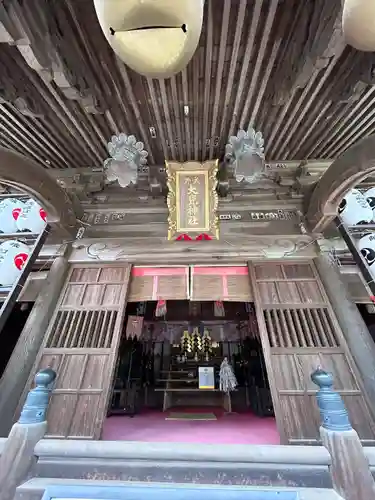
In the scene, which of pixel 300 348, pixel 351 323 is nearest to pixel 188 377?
pixel 300 348

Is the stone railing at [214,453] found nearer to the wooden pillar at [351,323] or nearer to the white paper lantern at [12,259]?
the wooden pillar at [351,323]

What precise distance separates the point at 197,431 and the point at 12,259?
3496mm

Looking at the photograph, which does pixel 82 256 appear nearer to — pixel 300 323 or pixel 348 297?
pixel 300 323

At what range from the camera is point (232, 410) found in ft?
19.9

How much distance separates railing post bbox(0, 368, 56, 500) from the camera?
6.95 ft

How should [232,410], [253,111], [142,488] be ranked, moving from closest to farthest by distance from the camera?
[142,488]
[253,111]
[232,410]

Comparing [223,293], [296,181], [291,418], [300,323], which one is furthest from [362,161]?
[291,418]

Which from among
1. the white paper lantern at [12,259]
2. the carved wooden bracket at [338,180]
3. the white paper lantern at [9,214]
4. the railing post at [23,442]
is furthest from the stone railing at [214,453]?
the white paper lantern at [9,214]

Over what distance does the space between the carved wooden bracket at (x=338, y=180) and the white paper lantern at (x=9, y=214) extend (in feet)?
14.6

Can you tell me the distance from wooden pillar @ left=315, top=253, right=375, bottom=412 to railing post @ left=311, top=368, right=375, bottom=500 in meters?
0.86

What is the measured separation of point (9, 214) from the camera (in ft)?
14.1

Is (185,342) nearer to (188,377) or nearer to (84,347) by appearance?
(188,377)

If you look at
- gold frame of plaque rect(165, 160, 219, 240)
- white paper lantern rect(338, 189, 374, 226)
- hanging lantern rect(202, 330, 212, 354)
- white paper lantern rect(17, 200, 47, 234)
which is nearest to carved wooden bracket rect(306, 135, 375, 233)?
white paper lantern rect(338, 189, 374, 226)

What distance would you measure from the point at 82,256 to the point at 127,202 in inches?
49.4
